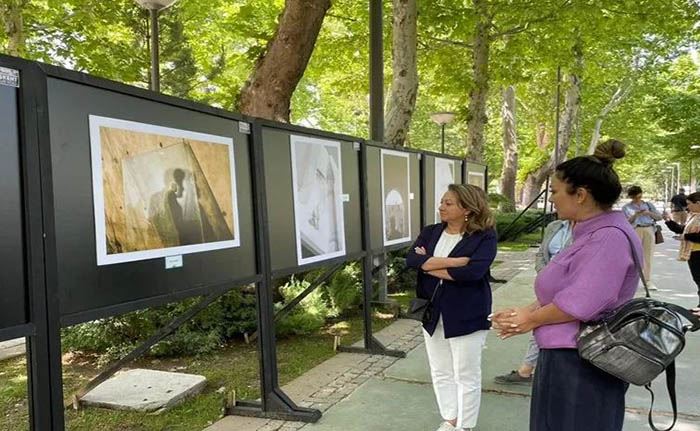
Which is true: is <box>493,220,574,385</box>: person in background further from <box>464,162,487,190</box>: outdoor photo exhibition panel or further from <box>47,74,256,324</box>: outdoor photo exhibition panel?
<box>464,162,487,190</box>: outdoor photo exhibition panel

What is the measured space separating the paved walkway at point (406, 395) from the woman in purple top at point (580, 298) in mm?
1761

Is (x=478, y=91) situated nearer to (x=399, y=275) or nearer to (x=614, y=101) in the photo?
(x=399, y=275)

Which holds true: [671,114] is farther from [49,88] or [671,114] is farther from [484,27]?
[49,88]

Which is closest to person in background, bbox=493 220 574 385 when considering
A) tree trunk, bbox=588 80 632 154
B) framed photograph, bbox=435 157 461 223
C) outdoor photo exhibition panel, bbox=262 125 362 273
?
outdoor photo exhibition panel, bbox=262 125 362 273

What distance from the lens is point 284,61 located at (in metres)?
7.03

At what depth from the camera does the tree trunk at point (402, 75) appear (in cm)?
1032

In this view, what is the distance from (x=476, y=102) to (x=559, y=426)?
45.4ft

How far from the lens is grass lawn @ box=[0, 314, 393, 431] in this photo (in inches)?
164

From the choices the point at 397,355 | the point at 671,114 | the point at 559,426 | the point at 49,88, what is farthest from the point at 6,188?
the point at 671,114

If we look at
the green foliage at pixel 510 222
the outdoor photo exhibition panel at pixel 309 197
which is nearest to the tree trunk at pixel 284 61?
the outdoor photo exhibition panel at pixel 309 197

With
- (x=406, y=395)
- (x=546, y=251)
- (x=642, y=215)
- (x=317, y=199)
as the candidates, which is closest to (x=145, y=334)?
(x=317, y=199)

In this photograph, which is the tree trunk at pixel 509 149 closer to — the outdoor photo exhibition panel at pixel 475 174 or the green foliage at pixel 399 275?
the outdoor photo exhibition panel at pixel 475 174

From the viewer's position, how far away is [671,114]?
2778 cm

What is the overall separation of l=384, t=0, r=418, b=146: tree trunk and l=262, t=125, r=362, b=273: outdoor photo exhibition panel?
191 inches
